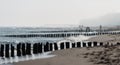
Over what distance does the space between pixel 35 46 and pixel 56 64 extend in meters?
8.91

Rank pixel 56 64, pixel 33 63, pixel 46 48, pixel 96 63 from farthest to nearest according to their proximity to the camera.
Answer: pixel 46 48 → pixel 33 63 → pixel 56 64 → pixel 96 63

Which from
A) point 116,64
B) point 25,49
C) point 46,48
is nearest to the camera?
point 116,64

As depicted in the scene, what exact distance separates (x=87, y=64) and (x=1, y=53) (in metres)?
8.90

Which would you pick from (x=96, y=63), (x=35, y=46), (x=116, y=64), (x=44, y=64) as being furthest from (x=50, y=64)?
(x=35, y=46)

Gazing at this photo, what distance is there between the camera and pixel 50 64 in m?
14.7

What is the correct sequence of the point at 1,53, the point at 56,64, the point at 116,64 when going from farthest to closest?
1. the point at 1,53
2. the point at 56,64
3. the point at 116,64

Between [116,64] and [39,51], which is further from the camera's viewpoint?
[39,51]

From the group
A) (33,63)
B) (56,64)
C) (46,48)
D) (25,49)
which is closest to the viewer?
(56,64)

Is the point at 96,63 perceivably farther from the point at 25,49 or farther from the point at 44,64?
the point at 25,49

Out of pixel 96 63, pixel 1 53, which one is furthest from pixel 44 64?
pixel 1 53

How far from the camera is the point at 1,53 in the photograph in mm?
20797

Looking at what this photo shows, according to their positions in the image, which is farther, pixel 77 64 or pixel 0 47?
pixel 0 47

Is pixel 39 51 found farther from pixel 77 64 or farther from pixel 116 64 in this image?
pixel 116 64

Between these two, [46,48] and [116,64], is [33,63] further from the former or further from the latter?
[46,48]
